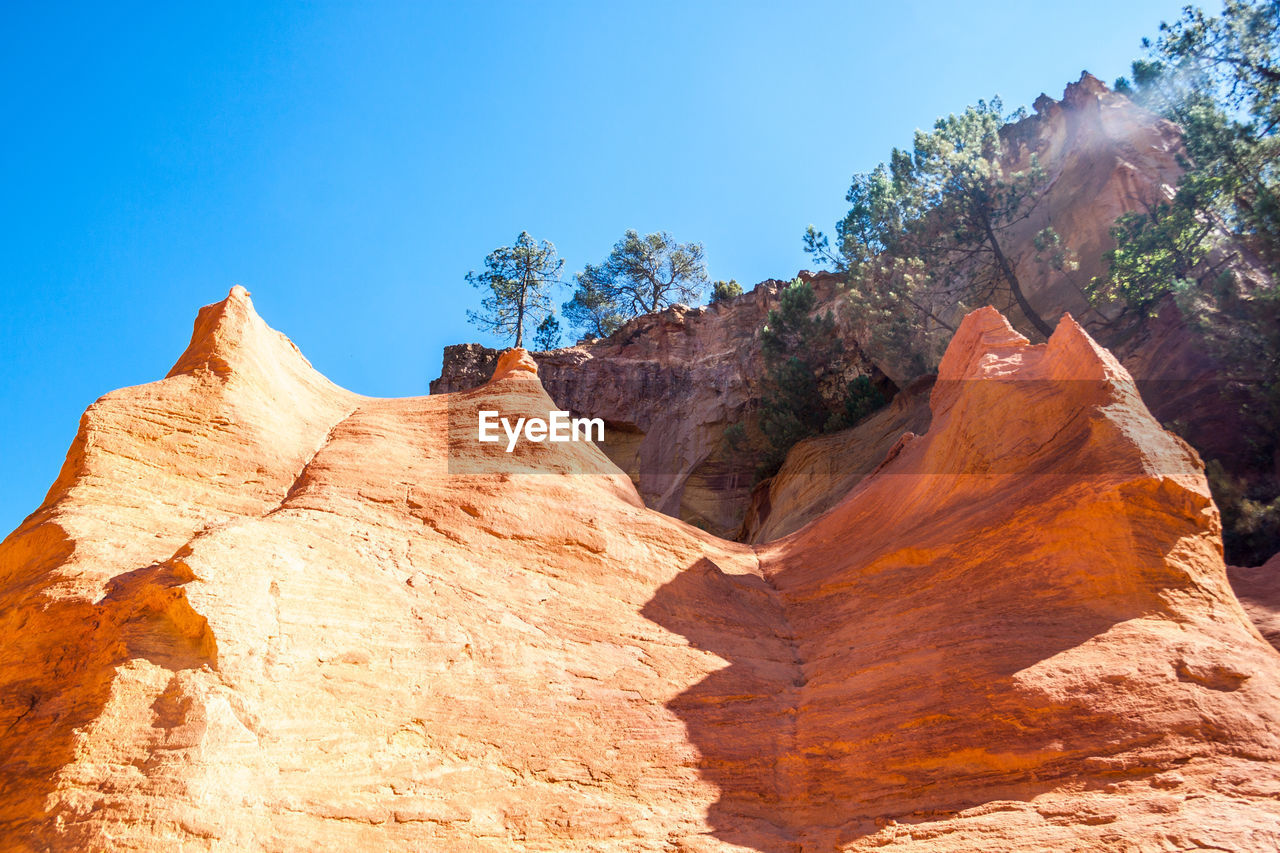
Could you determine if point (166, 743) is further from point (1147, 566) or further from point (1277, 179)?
point (1277, 179)

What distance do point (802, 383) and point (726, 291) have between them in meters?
13.3

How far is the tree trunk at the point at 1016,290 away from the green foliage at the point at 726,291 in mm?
14671

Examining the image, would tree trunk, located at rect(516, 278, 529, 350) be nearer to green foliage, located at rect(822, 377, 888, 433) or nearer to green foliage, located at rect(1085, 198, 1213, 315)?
green foliage, located at rect(822, 377, 888, 433)

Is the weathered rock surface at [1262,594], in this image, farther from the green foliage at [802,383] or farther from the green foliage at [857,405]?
the green foliage at [802,383]

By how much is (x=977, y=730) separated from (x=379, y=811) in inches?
205

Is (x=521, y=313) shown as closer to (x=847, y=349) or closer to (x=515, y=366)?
(x=847, y=349)

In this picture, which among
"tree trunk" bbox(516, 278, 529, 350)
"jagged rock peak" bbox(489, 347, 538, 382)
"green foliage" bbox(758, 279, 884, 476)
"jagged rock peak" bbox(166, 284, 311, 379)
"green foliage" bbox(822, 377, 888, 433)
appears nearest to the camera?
"jagged rock peak" bbox(166, 284, 311, 379)

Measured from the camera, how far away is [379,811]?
20.8 feet

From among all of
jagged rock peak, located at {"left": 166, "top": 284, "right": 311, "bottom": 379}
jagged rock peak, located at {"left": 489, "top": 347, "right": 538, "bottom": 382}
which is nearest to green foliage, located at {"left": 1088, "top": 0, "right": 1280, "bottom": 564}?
jagged rock peak, located at {"left": 489, "top": 347, "right": 538, "bottom": 382}

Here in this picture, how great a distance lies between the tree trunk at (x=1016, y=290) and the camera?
26.2 metres

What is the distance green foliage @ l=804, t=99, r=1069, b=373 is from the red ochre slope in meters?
16.0

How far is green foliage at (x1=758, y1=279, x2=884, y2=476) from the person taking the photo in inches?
1149

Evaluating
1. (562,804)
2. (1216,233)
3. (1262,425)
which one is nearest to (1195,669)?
(562,804)

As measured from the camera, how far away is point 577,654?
29.7 feet
